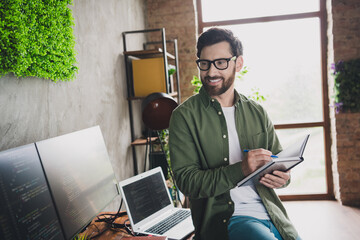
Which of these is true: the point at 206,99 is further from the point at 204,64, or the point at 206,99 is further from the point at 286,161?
the point at 286,161

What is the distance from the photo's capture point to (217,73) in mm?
1540

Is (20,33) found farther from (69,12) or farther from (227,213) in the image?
(227,213)

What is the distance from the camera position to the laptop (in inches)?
63.7

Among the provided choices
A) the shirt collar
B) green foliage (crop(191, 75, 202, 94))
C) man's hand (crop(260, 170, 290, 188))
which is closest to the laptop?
man's hand (crop(260, 170, 290, 188))

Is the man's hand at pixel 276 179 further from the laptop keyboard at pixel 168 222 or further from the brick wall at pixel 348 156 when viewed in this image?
the brick wall at pixel 348 156

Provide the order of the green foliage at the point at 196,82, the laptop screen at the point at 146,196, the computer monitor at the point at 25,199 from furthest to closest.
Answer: the green foliage at the point at 196,82 → the laptop screen at the point at 146,196 → the computer monitor at the point at 25,199

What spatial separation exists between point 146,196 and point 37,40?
3.43 ft

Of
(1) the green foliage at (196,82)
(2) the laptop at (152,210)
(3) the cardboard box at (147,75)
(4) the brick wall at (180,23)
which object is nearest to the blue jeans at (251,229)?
(2) the laptop at (152,210)

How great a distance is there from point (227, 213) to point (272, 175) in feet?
0.91

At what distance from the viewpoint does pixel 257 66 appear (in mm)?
4262

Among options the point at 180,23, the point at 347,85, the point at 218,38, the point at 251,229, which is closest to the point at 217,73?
the point at 218,38

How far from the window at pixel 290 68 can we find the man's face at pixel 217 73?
2.69 m

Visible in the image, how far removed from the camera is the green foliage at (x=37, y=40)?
1.17m

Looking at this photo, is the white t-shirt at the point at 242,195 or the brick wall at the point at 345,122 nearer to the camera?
the white t-shirt at the point at 242,195
